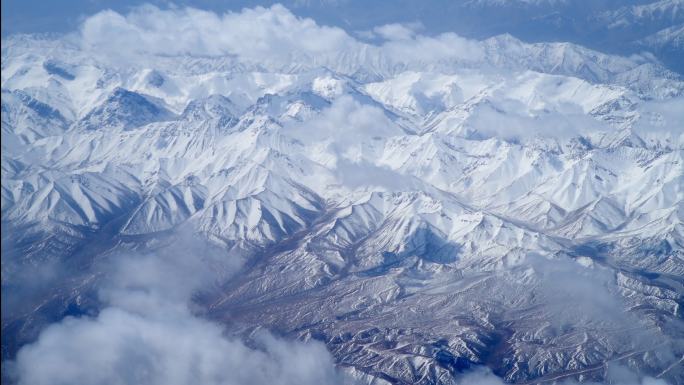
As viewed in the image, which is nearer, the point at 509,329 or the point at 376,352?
the point at 376,352

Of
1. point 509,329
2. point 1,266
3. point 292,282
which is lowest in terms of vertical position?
point 292,282

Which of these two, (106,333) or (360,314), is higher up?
(106,333)

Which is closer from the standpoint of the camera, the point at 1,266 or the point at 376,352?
the point at 1,266

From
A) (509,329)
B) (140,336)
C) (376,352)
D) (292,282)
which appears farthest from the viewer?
(292,282)

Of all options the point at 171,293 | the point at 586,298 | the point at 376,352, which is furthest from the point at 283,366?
the point at 586,298

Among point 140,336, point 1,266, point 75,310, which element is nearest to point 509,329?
point 140,336

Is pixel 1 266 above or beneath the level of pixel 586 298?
above

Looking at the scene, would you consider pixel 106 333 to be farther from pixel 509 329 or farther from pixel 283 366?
pixel 509 329

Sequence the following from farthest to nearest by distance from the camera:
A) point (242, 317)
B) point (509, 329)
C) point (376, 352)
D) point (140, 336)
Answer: point (242, 317), point (509, 329), point (376, 352), point (140, 336)

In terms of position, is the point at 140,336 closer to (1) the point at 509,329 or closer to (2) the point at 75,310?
(2) the point at 75,310
